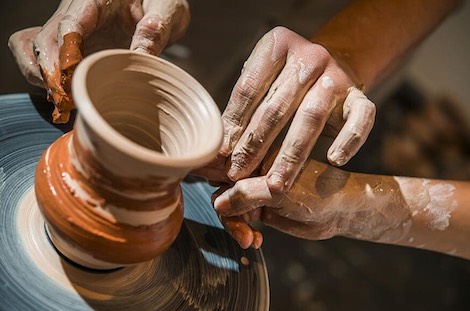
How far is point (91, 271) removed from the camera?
104cm

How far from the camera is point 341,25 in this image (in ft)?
5.44

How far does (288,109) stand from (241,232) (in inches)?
10.1

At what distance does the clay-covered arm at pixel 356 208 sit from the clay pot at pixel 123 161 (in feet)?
0.61

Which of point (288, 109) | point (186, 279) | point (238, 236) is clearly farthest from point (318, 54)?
point (186, 279)

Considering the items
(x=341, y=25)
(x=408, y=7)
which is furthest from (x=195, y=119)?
(x=408, y=7)

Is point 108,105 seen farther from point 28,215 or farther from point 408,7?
point 408,7

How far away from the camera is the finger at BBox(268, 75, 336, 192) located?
1114 millimetres

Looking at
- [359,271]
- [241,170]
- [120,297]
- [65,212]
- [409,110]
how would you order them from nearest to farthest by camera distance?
[65,212] → [120,297] → [241,170] → [359,271] → [409,110]

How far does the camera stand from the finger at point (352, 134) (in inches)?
43.2


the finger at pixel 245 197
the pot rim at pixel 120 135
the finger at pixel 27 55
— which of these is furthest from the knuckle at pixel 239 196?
the finger at pixel 27 55

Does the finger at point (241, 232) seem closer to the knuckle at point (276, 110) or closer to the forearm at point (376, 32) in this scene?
the knuckle at point (276, 110)

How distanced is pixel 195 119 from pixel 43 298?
379mm

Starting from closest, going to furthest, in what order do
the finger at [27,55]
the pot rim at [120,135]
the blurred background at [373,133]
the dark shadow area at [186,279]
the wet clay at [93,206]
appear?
the pot rim at [120,135]
the wet clay at [93,206]
the dark shadow area at [186,279]
the finger at [27,55]
the blurred background at [373,133]

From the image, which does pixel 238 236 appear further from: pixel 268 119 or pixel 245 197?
pixel 268 119
